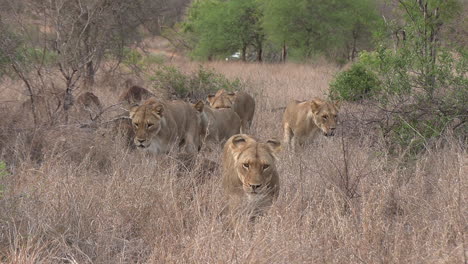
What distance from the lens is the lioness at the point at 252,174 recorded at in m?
4.83

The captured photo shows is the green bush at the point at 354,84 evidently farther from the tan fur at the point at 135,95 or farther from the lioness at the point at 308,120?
the tan fur at the point at 135,95

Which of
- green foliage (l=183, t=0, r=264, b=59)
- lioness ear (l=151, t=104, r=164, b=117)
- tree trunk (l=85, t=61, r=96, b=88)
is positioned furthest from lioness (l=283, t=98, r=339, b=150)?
green foliage (l=183, t=0, r=264, b=59)

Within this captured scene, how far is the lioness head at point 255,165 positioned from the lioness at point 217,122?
306 cm

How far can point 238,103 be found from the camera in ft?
32.7

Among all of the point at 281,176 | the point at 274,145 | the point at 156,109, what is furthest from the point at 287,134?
the point at 274,145

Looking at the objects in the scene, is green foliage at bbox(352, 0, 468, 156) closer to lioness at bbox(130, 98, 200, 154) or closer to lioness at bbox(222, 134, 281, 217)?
lioness at bbox(130, 98, 200, 154)

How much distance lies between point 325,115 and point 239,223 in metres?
4.16

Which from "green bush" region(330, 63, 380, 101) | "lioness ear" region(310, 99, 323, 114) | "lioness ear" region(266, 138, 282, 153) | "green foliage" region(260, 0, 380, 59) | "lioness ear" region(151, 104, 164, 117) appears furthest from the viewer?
"green foliage" region(260, 0, 380, 59)

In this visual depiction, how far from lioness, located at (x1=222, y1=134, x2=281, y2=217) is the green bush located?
6.30m

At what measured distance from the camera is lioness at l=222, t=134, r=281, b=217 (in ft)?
15.8

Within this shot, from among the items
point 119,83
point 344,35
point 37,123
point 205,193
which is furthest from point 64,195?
point 344,35

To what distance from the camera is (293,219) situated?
4562mm

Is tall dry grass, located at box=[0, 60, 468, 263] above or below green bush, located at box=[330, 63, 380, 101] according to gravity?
above

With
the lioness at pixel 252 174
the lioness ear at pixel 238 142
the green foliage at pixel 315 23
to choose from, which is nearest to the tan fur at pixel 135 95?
the lioness ear at pixel 238 142
